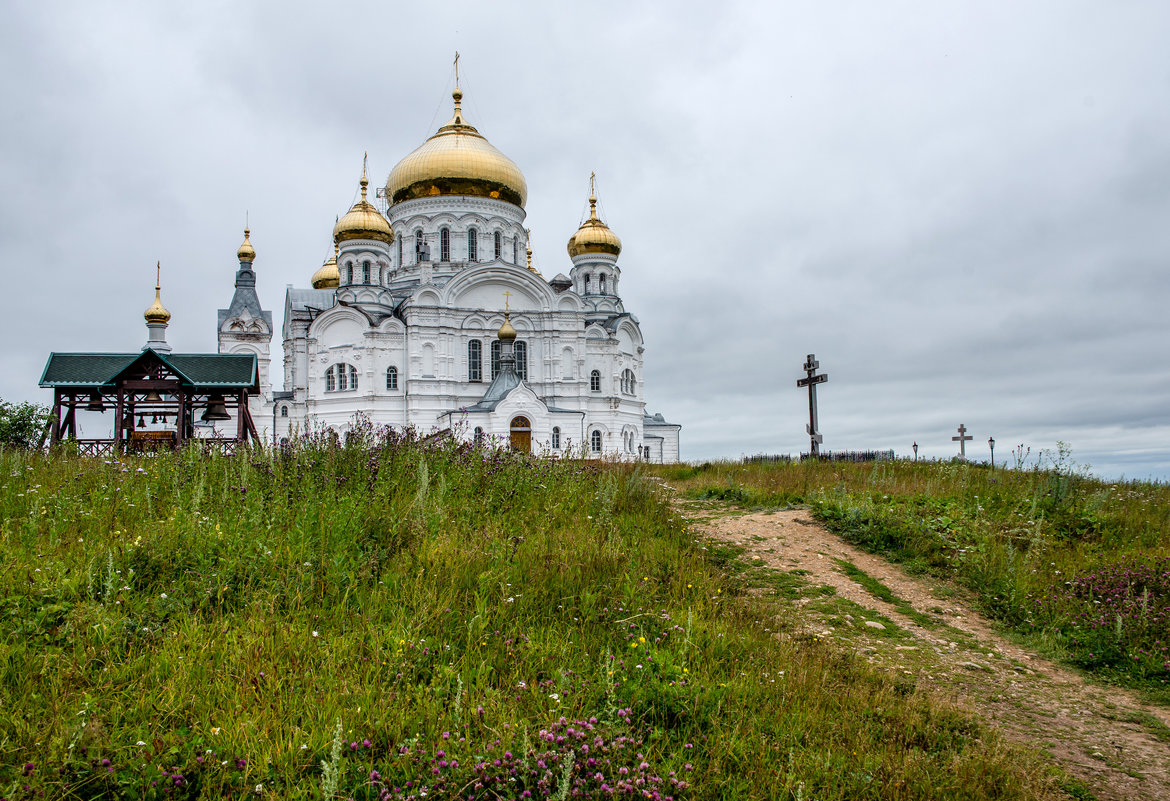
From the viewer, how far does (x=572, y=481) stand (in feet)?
27.1

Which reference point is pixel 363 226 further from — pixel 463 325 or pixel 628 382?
pixel 628 382

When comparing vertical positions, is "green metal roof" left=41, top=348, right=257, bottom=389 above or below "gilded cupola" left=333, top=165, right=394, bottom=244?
below

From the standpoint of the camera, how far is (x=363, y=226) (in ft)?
126

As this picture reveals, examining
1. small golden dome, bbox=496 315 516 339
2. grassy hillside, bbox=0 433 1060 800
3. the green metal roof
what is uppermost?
small golden dome, bbox=496 315 516 339

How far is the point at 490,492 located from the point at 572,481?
1.47 m

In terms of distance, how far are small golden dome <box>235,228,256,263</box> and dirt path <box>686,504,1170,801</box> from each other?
1864 inches

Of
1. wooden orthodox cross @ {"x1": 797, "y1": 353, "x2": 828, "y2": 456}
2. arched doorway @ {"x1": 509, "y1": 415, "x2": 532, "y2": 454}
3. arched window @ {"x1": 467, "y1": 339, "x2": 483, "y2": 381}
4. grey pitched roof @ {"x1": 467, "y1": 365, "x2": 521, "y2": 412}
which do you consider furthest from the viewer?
arched window @ {"x1": 467, "y1": 339, "x2": 483, "y2": 381}

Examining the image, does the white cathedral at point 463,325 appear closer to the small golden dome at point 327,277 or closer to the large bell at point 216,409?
the small golden dome at point 327,277

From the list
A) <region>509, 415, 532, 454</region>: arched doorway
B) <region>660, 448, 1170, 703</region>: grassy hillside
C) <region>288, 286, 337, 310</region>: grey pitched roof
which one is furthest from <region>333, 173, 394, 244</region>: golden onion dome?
<region>660, 448, 1170, 703</region>: grassy hillside

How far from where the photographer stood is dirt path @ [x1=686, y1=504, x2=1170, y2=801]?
4.00m

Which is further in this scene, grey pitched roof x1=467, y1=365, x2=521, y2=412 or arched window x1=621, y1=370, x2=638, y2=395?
arched window x1=621, y1=370, x2=638, y2=395

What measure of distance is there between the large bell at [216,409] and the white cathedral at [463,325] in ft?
35.0

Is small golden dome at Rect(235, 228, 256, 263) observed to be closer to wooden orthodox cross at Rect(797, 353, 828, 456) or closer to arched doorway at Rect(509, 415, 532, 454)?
arched doorway at Rect(509, 415, 532, 454)

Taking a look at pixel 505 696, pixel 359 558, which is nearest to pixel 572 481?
pixel 359 558
